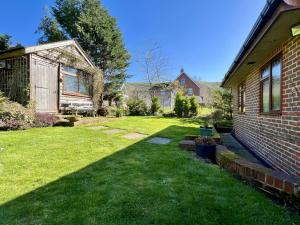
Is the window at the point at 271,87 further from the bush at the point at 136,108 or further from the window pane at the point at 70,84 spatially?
the bush at the point at 136,108

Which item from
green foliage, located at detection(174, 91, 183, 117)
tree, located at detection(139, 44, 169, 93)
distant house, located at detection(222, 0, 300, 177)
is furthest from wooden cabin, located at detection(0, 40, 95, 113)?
tree, located at detection(139, 44, 169, 93)

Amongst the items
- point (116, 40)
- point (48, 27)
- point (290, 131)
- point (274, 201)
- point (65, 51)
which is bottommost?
point (274, 201)

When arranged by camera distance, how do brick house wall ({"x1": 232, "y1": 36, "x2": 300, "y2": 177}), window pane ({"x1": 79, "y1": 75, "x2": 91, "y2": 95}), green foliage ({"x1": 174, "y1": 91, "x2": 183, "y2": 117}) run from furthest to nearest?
green foliage ({"x1": 174, "y1": 91, "x2": 183, "y2": 117}), window pane ({"x1": 79, "y1": 75, "x2": 91, "y2": 95}), brick house wall ({"x1": 232, "y1": 36, "x2": 300, "y2": 177})

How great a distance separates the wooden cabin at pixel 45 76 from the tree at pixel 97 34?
224 inches

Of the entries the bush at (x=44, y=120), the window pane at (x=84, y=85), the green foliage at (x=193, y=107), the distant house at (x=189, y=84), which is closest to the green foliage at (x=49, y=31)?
the window pane at (x=84, y=85)

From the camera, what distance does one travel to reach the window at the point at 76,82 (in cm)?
1234

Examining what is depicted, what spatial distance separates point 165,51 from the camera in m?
28.4

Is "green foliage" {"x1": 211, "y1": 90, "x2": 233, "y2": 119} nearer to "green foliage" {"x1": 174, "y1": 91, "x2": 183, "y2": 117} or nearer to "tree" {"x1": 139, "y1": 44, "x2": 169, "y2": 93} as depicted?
"green foliage" {"x1": 174, "y1": 91, "x2": 183, "y2": 117}

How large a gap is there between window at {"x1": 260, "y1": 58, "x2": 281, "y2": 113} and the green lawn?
5.91 ft

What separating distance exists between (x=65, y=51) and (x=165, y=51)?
18.1m

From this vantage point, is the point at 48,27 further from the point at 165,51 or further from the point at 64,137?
the point at 64,137

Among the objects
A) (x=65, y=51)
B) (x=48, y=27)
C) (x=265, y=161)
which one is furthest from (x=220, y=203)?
(x=48, y=27)

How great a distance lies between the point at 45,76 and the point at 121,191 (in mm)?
9264

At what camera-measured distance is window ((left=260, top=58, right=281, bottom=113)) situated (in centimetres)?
432
